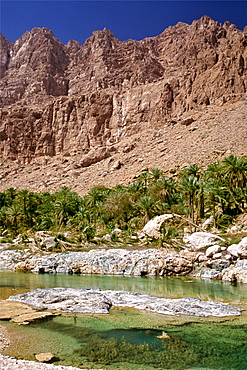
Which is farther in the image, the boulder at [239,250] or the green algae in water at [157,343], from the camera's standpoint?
the boulder at [239,250]

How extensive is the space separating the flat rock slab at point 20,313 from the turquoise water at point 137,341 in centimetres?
40

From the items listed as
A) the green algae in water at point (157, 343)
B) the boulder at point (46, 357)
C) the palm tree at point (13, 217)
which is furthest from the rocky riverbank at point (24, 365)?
the palm tree at point (13, 217)

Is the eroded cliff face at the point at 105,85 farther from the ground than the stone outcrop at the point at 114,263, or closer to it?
farther from the ground

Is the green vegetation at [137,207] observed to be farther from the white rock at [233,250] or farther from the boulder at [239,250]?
the boulder at [239,250]

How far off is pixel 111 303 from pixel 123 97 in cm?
8840

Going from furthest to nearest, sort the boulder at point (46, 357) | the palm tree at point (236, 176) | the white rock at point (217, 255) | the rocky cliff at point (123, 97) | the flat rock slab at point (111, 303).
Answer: the rocky cliff at point (123, 97) → the palm tree at point (236, 176) → the white rock at point (217, 255) → the flat rock slab at point (111, 303) → the boulder at point (46, 357)

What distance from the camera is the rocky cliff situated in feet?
220

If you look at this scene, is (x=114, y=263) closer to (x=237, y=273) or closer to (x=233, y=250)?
(x=233, y=250)

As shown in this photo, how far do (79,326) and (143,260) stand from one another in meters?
12.3

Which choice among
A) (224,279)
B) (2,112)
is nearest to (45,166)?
(2,112)

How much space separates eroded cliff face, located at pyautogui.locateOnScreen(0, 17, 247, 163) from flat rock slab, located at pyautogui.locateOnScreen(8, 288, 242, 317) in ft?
216

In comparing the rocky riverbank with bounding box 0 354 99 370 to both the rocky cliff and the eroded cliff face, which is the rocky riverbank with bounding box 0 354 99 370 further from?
the eroded cliff face

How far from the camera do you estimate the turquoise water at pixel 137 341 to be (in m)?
5.47


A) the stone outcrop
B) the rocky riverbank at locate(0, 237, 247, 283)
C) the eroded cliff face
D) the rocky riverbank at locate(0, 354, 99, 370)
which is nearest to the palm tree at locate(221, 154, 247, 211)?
the rocky riverbank at locate(0, 237, 247, 283)
